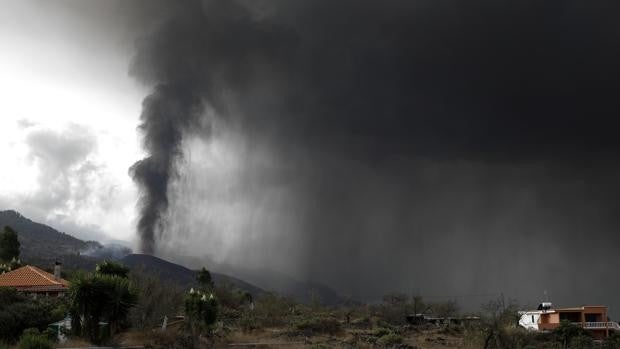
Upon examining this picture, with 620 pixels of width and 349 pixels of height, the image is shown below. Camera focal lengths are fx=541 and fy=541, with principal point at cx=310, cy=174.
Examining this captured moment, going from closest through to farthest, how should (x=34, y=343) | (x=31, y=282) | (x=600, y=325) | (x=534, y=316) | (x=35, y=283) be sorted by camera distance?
(x=34, y=343) → (x=35, y=283) → (x=31, y=282) → (x=600, y=325) → (x=534, y=316)

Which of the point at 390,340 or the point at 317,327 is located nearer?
the point at 390,340

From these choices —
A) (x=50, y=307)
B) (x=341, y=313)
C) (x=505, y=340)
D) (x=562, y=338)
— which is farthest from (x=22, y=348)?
(x=341, y=313)

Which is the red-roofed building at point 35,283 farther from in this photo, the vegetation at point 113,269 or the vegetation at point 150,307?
the vegetation at point 113,269

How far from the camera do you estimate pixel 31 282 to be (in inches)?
2133

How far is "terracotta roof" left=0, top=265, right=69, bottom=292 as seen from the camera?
2104 inches

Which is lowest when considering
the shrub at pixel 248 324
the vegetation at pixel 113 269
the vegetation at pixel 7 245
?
the shrub at pixel 248 324

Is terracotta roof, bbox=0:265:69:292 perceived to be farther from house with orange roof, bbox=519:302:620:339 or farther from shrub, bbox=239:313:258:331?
house with orange roof, bbox=519:302:620:339

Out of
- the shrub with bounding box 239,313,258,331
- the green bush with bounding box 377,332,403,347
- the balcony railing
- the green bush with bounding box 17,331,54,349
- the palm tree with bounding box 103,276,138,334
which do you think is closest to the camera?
the green bush with bounding box 17,331,54,349

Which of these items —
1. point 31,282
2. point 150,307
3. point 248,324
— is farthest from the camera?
point 31,282

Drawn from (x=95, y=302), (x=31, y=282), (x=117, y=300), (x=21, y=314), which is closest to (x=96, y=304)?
(x=95, y=302)

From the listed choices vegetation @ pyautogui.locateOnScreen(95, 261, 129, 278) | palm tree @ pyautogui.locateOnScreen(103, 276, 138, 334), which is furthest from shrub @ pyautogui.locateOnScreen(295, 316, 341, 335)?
palm tree @ pyautogui.locateOnScreen(103, 276, 138, 334)

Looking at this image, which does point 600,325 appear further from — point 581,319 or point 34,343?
point 34,343

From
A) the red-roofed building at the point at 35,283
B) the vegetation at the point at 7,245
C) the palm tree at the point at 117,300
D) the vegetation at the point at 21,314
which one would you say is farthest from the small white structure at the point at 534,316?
the palm tree at the point at 117,300

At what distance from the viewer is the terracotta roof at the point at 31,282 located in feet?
175
